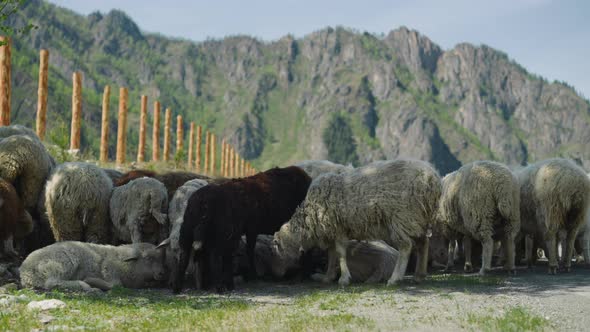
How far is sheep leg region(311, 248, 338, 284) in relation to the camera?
448 inches

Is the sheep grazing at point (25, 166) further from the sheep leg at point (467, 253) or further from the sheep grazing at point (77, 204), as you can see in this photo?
the sheep leg at point (467, 253)

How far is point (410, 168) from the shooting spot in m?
10.5

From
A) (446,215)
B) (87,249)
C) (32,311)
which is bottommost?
(32,311)

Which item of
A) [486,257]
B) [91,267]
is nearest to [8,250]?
[91,267]

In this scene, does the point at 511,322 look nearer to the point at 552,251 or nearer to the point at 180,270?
the point at 180,270

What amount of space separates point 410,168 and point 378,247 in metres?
1.96

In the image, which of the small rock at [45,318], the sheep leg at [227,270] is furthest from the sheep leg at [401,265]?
the small rock at [45,318]

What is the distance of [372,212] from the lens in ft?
34.9

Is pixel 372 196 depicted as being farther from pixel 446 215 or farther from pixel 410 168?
pixel 446 215

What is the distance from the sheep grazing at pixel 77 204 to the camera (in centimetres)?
1221

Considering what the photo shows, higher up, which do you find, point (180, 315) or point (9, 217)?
point (9, 217)

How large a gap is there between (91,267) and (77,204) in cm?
224

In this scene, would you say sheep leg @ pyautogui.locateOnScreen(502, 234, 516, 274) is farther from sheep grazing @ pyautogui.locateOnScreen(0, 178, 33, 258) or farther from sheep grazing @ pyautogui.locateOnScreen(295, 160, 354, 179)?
sheep grazing @ pyautogui.locateOnScreen(0, 178, 33, 258)

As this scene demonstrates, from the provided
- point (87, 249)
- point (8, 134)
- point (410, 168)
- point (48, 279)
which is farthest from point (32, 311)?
point (8, 134)
